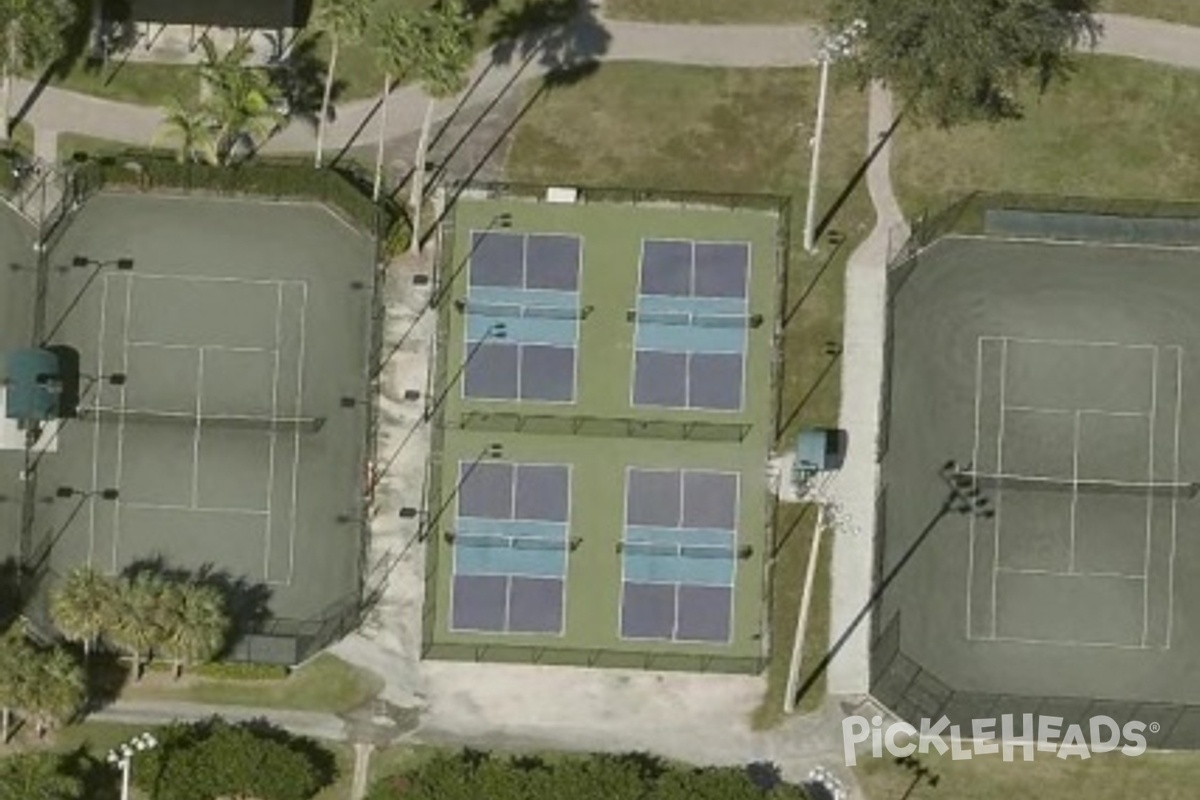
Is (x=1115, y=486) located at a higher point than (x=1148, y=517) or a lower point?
higher

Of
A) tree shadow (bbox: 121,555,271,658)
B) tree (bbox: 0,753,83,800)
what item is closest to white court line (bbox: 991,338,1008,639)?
tree shadow (bbox: 121,555,271,658)

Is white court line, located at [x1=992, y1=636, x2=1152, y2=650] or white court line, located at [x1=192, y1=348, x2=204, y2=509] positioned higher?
white court line, located at [x1=192, y1=348, x2=204, y2=509]

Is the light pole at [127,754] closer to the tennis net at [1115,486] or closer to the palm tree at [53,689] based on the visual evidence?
the palm tree at [53,689]

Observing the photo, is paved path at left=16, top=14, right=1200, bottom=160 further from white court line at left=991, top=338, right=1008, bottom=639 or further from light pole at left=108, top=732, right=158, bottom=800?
light pole at left=108, top=732, right=158, bottom=800

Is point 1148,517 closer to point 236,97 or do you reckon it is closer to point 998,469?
point 998,469

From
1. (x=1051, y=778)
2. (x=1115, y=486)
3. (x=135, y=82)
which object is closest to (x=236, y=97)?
(x=135, y=82)

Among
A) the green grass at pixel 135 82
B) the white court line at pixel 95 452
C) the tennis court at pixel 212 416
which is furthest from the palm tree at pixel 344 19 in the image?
the white court line at pixel 95 452

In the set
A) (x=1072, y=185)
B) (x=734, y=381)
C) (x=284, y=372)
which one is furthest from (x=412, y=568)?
(x=1072, y=185)
